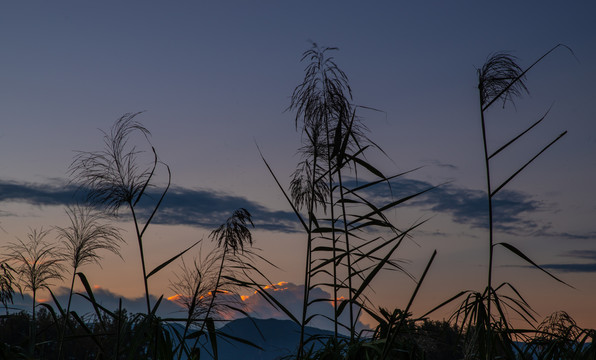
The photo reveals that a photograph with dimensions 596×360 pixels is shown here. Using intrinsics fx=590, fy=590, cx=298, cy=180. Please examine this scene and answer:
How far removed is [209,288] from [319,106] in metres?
1.75

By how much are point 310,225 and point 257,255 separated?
0.76 meters

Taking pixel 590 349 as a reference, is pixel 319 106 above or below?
above

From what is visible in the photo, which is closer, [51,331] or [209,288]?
[209,288]

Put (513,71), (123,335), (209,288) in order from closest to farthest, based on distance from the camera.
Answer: (123,335) < (513,71) < (209,288)

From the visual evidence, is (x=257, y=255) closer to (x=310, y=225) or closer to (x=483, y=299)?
(x=310, y=225)

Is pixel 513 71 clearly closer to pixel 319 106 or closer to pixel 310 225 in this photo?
pixel 319 106

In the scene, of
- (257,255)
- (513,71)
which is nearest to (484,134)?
(513,71)

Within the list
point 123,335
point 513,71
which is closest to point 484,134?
point 513,71

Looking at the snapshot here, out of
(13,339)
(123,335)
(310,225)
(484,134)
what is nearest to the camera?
(123,335)

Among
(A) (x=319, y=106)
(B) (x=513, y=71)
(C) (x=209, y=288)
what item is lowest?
(C) (x=209, y=288)

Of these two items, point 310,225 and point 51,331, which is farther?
point 51,331

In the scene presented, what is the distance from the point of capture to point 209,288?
4.69m

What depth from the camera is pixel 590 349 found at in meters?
4.18

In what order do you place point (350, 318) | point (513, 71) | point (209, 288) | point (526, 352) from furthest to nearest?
point (209, 288) → point (350, 318) → point (526, 352) → point (513, 71)
